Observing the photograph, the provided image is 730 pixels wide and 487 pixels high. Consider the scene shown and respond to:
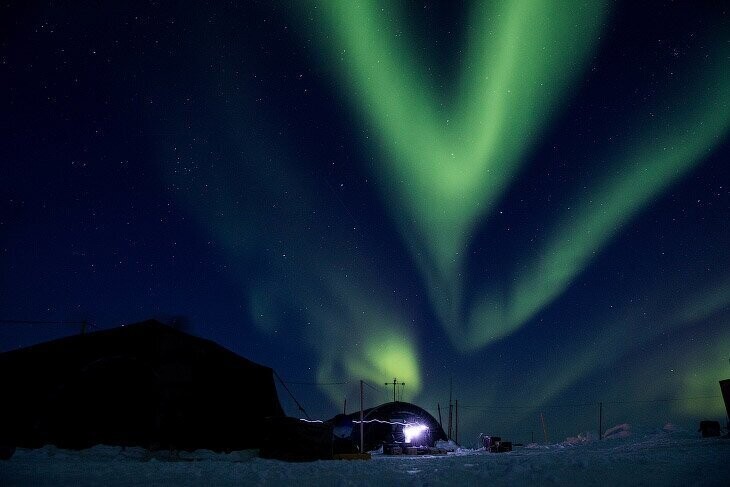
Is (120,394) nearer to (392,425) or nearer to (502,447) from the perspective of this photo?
(502,447)

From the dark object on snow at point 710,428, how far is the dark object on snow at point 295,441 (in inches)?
869

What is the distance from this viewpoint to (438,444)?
5009 cm

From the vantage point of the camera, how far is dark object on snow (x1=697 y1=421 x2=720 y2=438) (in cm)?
2741

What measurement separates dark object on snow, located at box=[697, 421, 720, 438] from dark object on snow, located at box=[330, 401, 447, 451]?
20982mm

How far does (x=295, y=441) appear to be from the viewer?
20297mm

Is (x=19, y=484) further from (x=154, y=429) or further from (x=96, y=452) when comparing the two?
(x=154, y=429)

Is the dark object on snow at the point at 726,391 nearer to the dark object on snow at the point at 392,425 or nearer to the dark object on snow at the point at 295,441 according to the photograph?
the dark object on snow at the point at 392,425

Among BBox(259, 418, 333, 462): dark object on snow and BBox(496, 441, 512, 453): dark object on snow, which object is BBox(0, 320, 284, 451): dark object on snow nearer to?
BBox(259, 418, 333, 462): dark object on snow

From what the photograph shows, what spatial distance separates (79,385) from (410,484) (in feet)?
57.3

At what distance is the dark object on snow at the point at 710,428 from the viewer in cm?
2741

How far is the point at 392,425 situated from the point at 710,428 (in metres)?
26.0

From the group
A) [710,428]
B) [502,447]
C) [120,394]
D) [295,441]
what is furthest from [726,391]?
[120,394]

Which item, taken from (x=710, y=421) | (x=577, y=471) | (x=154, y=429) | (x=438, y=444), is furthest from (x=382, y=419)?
(x=577, y=471)

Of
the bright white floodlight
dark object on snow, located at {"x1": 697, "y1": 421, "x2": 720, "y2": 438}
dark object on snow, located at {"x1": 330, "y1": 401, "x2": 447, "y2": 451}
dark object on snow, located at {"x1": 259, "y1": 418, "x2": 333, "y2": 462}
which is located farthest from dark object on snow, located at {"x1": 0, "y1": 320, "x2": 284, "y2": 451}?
dark object on snow, located at {"x1": 697, "y1": 421, "x2": 720, "y2": 438}
